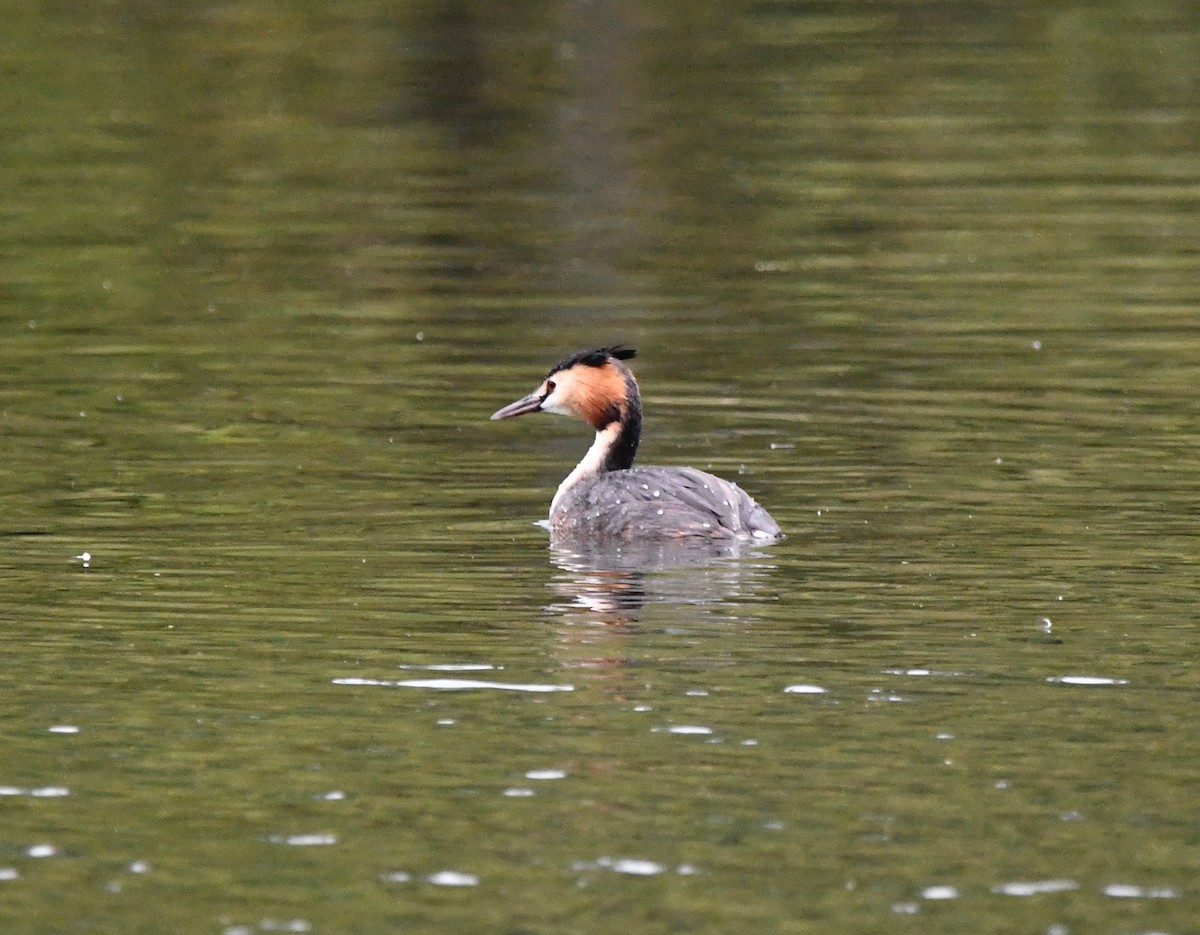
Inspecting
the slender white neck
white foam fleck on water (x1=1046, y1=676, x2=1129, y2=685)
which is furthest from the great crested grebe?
white foam fleck on water (x1=1046, y1=676, x2=1129, y2=685)

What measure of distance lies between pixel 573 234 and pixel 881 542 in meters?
12.1

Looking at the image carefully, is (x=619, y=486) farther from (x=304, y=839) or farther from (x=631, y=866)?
(x=631, y=866)

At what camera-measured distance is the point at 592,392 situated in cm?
1413

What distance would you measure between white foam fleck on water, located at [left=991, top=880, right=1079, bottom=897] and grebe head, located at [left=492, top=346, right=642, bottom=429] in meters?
6.59

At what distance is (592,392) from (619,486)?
1.21 metres

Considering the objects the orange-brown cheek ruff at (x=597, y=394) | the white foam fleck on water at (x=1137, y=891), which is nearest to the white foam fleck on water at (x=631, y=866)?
the white foam fleck on water at (x=1137, y=891)

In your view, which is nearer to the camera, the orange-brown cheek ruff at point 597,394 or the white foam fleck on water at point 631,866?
the white foam fleck on water at point 631,866

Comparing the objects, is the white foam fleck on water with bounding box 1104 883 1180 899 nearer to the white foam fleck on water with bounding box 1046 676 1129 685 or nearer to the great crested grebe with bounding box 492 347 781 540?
the white foam fleck on water with bounding box 1046 676 1129 685

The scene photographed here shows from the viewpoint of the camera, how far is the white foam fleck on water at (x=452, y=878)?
25.2 feet

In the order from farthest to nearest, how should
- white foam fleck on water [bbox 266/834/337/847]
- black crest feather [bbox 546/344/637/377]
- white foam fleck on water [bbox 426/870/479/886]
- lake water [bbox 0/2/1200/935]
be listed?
black crest feather [bbox 546/344/637/377]
white foam fleck on water [bbox 266/834/337/847]
lake water [bbox 0/2/1200/935]
white foam fleck on water [bbox 426/870/479/886]

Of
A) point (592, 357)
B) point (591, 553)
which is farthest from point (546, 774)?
point (592, 357)

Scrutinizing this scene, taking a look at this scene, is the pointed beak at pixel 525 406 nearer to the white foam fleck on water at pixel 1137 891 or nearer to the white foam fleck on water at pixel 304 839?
the white foam fleck on water at pixel 304 839

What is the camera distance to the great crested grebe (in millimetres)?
12477

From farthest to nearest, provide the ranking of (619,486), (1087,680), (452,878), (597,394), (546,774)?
1. (597,394)
2. (619,486)
3. (1087,680)
4. (546,774)
5. (452,878)
